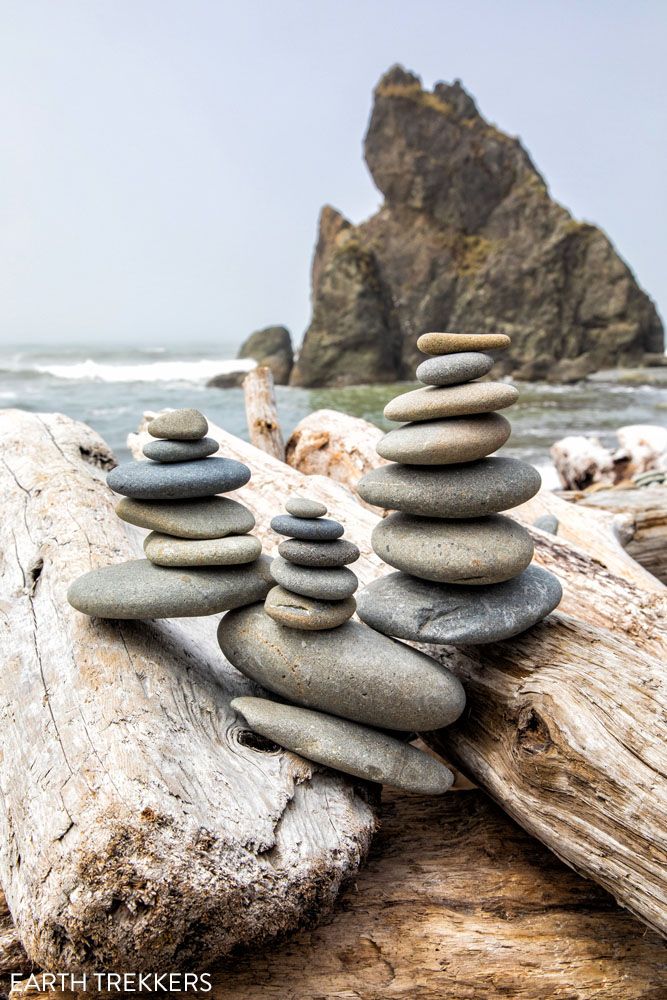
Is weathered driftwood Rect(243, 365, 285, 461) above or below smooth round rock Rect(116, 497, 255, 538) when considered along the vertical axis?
below

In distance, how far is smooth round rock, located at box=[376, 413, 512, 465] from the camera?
2.42 metres

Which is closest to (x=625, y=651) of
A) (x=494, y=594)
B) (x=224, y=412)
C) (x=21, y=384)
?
(x=494, y=594)

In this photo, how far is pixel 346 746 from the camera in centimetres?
232

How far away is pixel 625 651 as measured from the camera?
2461 millimetres

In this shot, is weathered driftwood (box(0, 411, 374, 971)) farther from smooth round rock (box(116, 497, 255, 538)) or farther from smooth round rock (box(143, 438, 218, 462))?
smooth round rock (box(143, 438, 218, 462))

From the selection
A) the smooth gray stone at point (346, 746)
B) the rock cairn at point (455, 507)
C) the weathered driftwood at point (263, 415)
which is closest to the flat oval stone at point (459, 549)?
the rock cairn at point (455, 507)

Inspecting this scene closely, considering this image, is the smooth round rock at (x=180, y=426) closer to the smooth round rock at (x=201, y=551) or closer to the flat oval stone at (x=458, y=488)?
the smooth round rock at (x=201, y=551)

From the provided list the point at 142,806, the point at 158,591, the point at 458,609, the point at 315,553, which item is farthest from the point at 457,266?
the point at 142,806

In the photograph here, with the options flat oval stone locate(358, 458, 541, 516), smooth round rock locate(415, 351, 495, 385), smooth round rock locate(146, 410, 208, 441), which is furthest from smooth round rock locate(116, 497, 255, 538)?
smooth round rock locate(415, 351, 495, 385)

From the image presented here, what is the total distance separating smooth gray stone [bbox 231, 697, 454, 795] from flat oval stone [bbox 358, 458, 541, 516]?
825 mm

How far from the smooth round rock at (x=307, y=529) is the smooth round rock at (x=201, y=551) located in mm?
230

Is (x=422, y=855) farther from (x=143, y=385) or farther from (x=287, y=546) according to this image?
(x=143, y=385)

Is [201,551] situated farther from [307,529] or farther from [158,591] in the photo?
[307,529]

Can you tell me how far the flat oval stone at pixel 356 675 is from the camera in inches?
92.3
